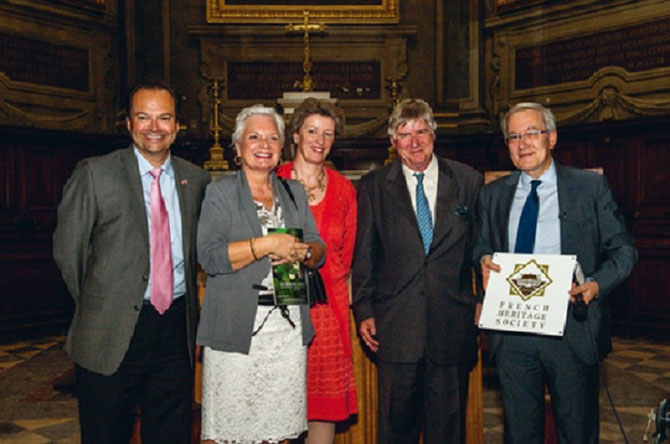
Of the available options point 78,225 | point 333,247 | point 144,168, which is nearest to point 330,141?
point 333,247

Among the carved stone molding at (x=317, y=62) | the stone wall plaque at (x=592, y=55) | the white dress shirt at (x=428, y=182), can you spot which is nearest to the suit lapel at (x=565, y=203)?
the white dress shirt at (x=428, y=182)

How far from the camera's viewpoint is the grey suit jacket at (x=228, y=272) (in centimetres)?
246

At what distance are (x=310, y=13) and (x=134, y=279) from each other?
7.35m

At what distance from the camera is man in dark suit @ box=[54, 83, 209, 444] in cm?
243

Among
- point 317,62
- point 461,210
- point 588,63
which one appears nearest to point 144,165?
point 461,210

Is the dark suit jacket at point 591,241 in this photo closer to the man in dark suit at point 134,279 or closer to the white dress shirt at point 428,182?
the white dress shirt at point 428,182

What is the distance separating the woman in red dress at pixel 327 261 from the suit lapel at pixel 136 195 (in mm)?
827

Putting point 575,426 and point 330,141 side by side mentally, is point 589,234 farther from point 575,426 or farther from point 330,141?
point 330,141

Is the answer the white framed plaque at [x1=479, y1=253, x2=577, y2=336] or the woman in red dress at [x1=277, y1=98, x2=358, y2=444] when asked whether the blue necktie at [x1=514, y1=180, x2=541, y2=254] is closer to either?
the white framed plaque at [x1=479, y1=253, x2=577, y2=336]

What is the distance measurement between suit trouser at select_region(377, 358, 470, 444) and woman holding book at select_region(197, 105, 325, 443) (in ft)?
1.42

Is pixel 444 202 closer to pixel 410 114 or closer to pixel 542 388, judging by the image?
pixel 410 114

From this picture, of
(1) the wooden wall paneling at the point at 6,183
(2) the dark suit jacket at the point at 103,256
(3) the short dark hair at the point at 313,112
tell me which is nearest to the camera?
(2) the dark suit jacket at the point at 103,256

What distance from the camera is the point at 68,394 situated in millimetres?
5211

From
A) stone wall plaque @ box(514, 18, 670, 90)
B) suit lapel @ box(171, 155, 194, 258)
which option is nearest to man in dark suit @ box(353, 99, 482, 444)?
suit lapel @ box(171, 155, 194, 258)
